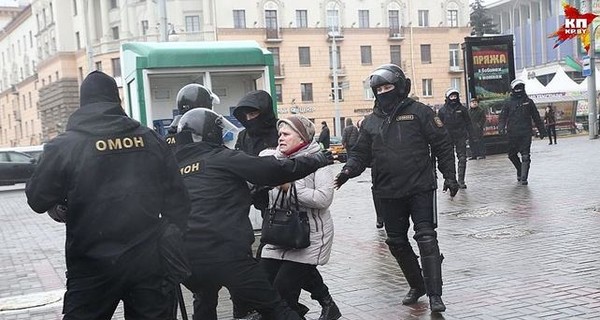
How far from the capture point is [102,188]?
3.51m

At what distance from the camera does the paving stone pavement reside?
5.51 meters

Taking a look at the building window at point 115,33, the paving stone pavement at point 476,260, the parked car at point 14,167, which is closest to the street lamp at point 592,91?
the paving stone pavement at point 476,260

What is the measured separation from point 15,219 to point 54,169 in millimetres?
13123

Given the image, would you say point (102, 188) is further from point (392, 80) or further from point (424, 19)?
point (424, 19)

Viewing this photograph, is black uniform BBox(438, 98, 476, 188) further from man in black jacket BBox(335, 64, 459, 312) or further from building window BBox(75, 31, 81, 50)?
building window BBox(75, 31, 81, 50)

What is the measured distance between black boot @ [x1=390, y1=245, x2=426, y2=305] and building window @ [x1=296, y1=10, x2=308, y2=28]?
169 feet

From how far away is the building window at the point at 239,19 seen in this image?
177 ft

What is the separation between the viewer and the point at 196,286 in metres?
4.27

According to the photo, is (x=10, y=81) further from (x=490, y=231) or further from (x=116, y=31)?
(x=490, y=231)

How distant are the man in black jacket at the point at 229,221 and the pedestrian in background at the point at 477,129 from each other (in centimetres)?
1484

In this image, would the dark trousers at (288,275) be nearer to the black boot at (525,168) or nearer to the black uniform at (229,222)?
the black uniform at (229,222)

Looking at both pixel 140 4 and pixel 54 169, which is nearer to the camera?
pixel 54 169

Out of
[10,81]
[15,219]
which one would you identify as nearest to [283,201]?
[15,219]

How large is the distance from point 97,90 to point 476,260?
4.61 metres
